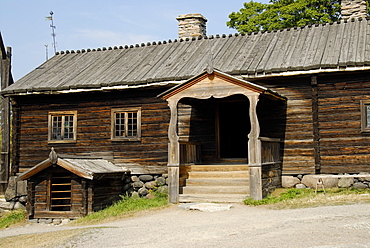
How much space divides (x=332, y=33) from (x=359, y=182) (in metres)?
5.67

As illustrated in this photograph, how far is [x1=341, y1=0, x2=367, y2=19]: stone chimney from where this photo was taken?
1944cm

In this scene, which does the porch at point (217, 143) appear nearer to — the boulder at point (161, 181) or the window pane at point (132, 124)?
the boulder at point (161, 181)

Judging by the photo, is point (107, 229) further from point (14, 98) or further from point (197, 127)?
point (14, 98)

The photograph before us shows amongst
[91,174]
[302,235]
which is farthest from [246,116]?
[302,235]

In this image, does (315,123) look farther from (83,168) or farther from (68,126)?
(68,126)

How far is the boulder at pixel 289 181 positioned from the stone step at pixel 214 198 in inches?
78.4

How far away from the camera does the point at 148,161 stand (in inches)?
689

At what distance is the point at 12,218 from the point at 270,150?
842 cm

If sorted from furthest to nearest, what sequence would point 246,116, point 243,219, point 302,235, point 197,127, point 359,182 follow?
point 246,116 < point 197,127 < point 359,182 < point 243,219 < point 302,235

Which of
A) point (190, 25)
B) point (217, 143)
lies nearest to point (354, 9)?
point (190, 25)

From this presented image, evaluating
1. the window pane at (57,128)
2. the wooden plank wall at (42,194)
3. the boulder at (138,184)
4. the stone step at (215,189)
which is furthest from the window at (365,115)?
the window pane at (57,128)

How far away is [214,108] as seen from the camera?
1731 cm

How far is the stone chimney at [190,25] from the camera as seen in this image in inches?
878

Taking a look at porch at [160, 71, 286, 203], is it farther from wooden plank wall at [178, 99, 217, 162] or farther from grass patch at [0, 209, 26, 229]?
grass patch at [0, 209, 26, 229]
